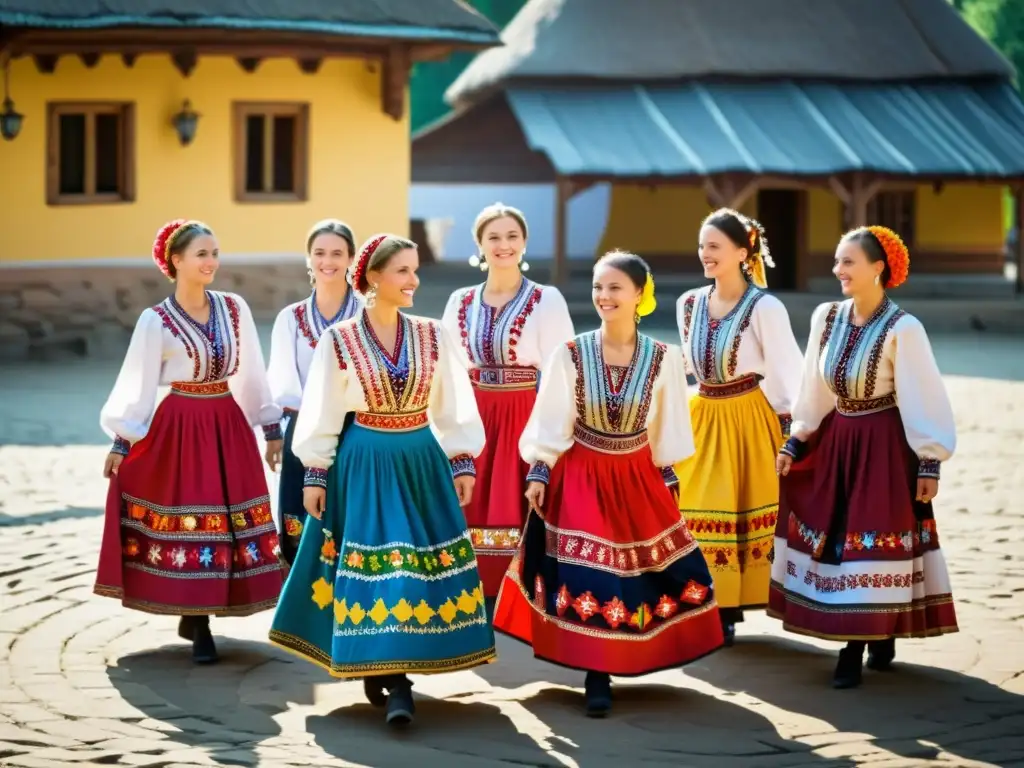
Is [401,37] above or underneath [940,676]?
above

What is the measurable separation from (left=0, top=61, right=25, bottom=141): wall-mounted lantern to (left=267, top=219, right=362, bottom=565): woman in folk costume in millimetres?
Answer: 11895

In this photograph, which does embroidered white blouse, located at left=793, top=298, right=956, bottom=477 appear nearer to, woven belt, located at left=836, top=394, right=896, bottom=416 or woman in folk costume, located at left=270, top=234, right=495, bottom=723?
woven belt, located at left=836, top=394, right=896, bottom=416

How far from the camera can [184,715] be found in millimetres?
6113

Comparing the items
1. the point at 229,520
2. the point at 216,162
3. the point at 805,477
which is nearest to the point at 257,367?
the point at 229,520

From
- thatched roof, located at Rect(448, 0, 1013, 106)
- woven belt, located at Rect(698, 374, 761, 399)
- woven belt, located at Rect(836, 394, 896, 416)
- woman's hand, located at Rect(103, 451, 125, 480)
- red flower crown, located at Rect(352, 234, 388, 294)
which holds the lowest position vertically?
woman's hand, located at Rect(103, 451, 125, 480)

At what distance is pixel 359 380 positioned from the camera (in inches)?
242

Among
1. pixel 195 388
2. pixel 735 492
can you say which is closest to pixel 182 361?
pixel 195 388

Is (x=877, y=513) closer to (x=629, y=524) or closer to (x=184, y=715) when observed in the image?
(x=629, y=524)

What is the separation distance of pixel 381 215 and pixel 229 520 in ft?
49.3

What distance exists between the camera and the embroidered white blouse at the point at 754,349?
286 inches

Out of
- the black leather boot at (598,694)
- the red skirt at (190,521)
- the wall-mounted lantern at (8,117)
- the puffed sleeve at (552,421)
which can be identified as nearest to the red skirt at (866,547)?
the black leather boot at (598,694)

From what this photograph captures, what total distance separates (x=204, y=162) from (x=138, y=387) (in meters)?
14.0

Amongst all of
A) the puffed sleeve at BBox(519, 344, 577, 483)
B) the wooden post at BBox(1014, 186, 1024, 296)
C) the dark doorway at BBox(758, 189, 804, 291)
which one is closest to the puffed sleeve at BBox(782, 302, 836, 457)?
the puffed sleeve at BBox(519, 344, 577, 483)

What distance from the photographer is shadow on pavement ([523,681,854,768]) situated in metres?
5.64
